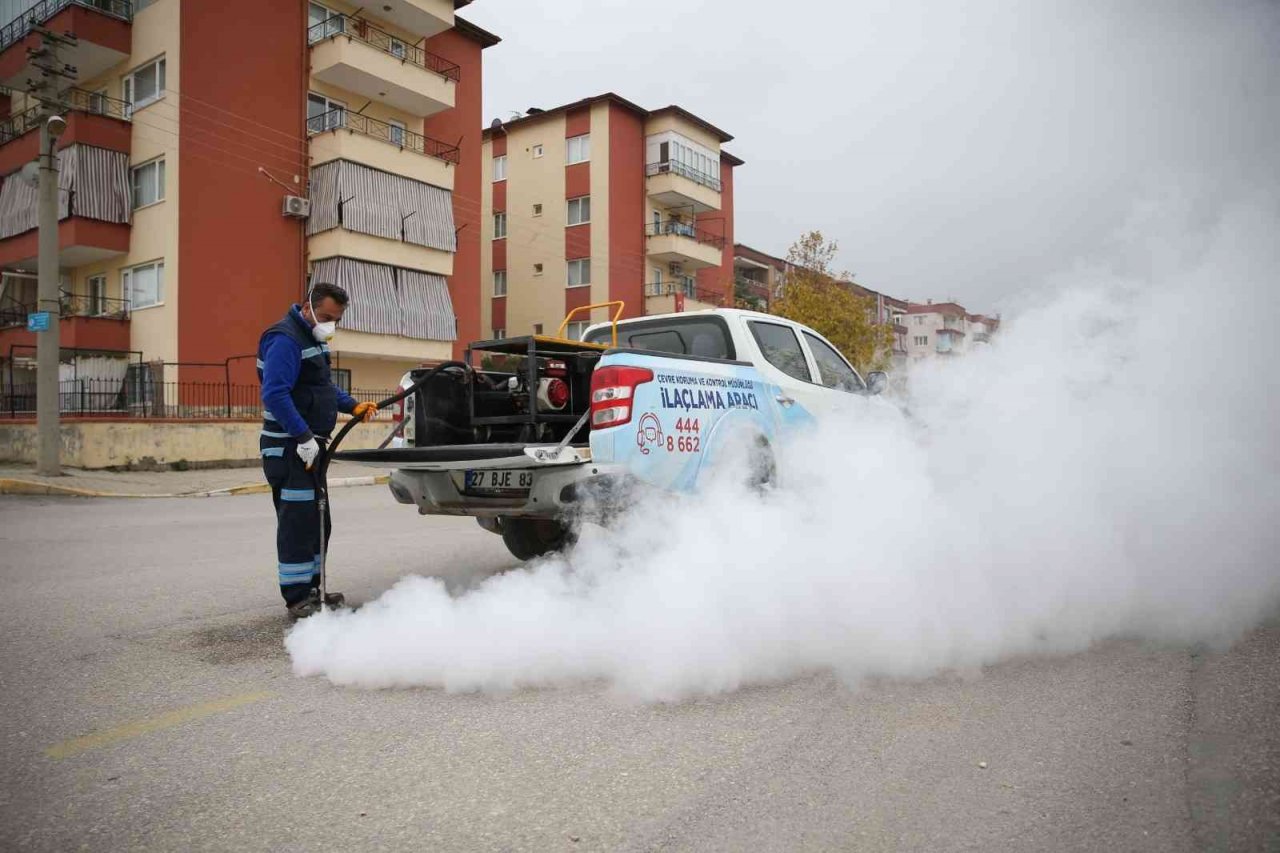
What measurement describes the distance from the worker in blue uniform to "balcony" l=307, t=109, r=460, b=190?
2059 centimetres

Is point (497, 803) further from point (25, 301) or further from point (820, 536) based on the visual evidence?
point (25, 301)

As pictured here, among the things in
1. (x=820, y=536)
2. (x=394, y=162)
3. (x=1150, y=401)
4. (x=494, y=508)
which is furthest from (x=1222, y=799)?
(x=394, y=162)

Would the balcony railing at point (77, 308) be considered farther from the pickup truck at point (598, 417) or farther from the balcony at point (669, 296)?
the pickup truck at point (598, 417)

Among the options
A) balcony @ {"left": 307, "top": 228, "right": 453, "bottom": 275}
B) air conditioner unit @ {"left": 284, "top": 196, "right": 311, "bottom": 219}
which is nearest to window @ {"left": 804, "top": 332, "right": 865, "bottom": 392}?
balcony @ {"left": 307, "top": 228, "right": 453, "bottom": 275}

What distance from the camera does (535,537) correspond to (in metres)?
6.37

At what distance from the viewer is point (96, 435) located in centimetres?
A: 1625

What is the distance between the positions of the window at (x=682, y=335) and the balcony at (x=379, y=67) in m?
20.4

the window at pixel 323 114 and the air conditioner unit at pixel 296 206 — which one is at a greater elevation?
the window at pixel 323 114

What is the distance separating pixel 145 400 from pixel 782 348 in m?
16.4

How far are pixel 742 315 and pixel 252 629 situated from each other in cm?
395

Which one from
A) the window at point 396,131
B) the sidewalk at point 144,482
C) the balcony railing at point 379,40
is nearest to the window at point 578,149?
the balcony railing at point 379,40

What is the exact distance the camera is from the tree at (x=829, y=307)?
100 ft

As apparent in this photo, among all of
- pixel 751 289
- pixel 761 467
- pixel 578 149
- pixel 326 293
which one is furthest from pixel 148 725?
pixel 751 289

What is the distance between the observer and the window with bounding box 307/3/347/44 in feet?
79.0
